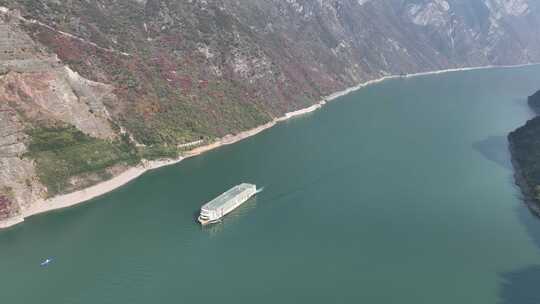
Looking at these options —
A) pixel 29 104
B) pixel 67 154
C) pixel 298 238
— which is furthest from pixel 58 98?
pixel 298 238

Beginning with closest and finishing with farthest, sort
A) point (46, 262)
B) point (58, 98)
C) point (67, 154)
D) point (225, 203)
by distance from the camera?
point (46, 262)
point (225, 203)
point (67, 154)
point (58, 98)

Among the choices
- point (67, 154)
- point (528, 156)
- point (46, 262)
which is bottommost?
point (528, 156)

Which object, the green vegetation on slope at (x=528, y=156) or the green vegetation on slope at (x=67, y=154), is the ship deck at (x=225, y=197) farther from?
the green vegetation on slope at (x=528, y=156)

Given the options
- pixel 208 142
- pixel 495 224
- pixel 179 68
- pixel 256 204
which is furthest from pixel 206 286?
pixel 179 68

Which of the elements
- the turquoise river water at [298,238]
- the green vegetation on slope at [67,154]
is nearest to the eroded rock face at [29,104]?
the green vegetation on slope at [67,154]

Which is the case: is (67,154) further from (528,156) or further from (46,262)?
(528,156)

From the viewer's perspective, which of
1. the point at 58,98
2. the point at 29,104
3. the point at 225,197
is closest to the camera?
the point at 225,197

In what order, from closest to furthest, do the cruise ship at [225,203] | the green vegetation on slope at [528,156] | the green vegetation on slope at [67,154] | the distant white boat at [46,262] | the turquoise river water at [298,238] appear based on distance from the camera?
1. the turquoise river water at [298,238]
2. the distant white boat at [46,262]
3. the cruise ship at [225,203]
4. the green vegetation on slope at [67,154]
5. the green vegetation on slope at [528,156]

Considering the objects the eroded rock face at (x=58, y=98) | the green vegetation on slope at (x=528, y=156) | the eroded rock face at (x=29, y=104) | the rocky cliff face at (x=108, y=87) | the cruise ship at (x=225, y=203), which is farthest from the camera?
the green vegetation on slope at (x=528, y=156)

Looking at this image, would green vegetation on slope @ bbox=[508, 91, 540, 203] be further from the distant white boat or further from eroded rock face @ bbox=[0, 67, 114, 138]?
eroded rock face @ bbox=[0, 67, 114, 138]
